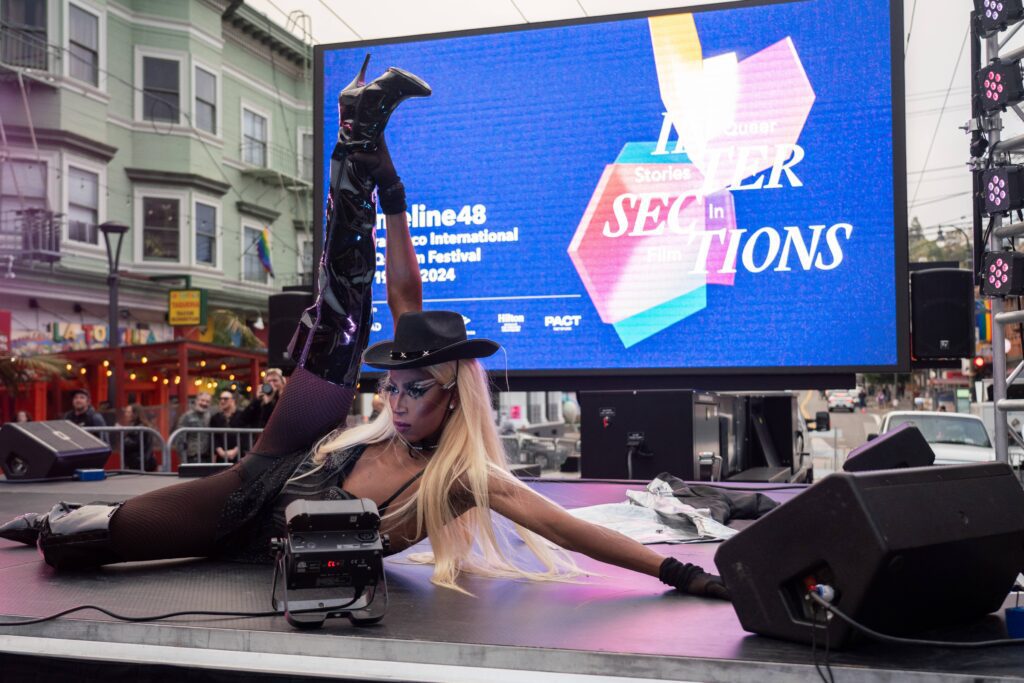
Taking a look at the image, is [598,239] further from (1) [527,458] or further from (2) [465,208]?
(1) [527,458]

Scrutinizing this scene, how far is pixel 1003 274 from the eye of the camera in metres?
3.77

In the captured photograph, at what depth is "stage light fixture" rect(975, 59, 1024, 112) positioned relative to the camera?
3.76 m

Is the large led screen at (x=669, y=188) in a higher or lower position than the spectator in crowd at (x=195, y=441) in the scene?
higher

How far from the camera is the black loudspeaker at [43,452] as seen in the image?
19.1 ft

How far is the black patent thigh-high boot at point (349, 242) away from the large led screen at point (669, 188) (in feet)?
10.4

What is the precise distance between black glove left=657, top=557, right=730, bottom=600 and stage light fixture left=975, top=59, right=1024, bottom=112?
8.50 feet

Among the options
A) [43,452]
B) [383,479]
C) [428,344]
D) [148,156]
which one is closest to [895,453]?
[428,344]

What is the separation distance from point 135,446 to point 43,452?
248 centimetres

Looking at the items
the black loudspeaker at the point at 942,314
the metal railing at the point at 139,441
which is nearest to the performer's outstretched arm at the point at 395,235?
the black loudspeaker at the point at 942,314

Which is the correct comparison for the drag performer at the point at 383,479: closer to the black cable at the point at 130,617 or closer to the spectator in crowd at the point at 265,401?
the black cable at the point at 130,617

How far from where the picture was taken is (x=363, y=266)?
127 inches

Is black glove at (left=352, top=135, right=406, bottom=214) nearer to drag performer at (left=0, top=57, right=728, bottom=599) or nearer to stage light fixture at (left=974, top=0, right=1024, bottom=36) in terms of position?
drag performer at (left=0, top=57, right=728, bottom=599)

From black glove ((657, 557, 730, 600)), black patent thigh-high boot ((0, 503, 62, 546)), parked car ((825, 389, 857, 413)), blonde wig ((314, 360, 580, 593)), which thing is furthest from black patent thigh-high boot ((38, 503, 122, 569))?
parked car ((825, 389, 857, 413))

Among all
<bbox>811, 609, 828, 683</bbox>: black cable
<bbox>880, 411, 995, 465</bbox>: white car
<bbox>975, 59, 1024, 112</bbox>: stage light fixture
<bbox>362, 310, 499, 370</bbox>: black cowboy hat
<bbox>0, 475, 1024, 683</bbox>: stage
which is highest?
<bbox>975, 59, 1024, 112</bbox>: stage light fixture
